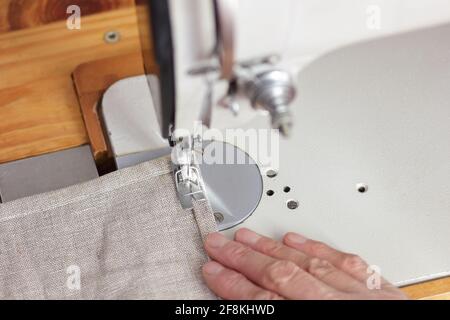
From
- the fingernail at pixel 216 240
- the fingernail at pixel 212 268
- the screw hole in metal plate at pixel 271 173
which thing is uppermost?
the screw hole in metal plate at pixel 271 173

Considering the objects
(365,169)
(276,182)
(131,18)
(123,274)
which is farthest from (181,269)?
(131,18)

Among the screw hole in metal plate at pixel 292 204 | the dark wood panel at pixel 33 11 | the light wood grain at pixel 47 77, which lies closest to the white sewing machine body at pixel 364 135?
the screw hole in metal plate at pixel 292 204

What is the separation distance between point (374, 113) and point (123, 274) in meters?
0.45

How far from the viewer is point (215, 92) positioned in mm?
643

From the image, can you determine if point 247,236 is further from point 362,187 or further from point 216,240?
point 362,187

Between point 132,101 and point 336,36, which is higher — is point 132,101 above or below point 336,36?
below

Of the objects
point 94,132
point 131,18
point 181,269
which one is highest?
point 131,18

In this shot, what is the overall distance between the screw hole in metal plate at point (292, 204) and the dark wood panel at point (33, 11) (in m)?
0.46

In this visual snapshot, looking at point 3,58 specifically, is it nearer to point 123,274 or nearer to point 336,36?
point 123,274

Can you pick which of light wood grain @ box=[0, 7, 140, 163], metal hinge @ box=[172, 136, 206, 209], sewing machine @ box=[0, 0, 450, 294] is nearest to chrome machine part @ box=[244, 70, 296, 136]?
sewing machine @ box=[0, 0, 450, 294]

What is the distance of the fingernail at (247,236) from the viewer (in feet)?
2.61

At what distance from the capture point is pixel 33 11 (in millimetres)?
1049

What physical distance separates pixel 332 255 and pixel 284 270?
0.28 feet

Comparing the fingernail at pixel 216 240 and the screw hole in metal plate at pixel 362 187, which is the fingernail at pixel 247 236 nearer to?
the fingernail at pixel 216 240
